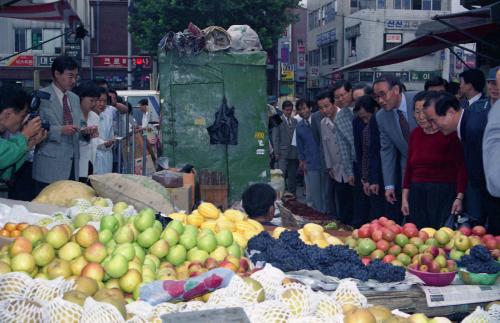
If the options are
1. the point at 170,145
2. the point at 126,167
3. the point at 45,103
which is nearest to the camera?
the point at 45,103

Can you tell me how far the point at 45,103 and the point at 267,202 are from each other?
262 cm

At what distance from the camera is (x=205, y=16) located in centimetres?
2883

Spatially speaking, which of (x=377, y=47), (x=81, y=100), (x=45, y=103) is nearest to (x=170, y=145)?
(x=81, y=100)

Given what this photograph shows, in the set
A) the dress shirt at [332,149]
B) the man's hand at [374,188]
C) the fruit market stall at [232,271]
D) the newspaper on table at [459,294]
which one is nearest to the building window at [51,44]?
the dress shirt at [332,149]

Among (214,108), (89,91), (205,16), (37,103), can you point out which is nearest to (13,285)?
(37,103)

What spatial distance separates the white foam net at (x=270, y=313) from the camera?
291 cm

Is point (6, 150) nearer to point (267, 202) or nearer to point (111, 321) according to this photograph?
point (267, 202)

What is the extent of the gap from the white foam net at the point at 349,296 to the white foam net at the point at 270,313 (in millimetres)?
559

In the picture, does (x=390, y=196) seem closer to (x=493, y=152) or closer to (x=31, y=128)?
(x=31, y=128)

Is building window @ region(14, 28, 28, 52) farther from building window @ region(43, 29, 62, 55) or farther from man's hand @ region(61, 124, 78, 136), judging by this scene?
man's hand @ region(61, 124, 78, 136)

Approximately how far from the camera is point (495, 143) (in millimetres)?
3408

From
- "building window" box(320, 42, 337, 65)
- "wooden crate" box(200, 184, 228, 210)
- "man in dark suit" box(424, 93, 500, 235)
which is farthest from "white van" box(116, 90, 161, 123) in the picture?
"building window" box(320, 42, 337, 65)

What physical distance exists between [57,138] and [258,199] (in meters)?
2.24

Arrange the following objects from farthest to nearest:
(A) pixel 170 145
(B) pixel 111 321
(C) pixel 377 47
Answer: (C) pixel 377 47
(A) pixel 170 145
(B) pixel 111 321
